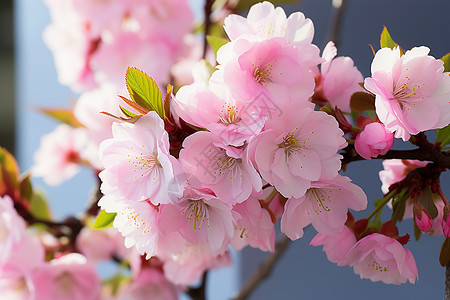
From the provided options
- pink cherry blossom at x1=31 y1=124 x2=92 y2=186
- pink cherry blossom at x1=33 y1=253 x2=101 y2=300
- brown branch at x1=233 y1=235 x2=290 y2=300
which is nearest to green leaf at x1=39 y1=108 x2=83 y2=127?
pink cherry blossom at x1=31 y1=124 x2=92 y2=186

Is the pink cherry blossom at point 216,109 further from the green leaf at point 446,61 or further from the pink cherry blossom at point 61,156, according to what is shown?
the pink cherry blossom at point 61,156

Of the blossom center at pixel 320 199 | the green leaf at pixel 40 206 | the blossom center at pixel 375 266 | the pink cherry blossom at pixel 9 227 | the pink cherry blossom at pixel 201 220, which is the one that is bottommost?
the green leaf at pixel 40 206

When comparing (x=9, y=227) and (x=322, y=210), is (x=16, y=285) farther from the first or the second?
(x=322, y=210)

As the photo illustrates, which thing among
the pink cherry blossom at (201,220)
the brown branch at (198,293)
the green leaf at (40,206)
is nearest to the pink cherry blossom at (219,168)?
the pink cherry blossom at (201,220)

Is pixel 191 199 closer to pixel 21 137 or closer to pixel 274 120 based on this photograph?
pixel 274 120

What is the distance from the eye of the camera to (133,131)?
35 centimetres

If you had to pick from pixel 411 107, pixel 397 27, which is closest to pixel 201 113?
pixel 411 107

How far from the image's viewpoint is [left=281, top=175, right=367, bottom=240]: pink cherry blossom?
387mm

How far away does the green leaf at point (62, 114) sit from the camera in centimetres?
84

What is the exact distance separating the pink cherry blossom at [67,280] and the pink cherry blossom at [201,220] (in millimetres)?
290

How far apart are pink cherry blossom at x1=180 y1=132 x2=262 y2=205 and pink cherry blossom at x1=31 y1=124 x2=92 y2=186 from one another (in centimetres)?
60

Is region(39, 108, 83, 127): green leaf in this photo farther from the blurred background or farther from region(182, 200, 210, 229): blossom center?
region(182, 200, 210, 229): blossom center

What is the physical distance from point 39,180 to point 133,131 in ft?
4.48

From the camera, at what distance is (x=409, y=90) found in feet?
1.22
